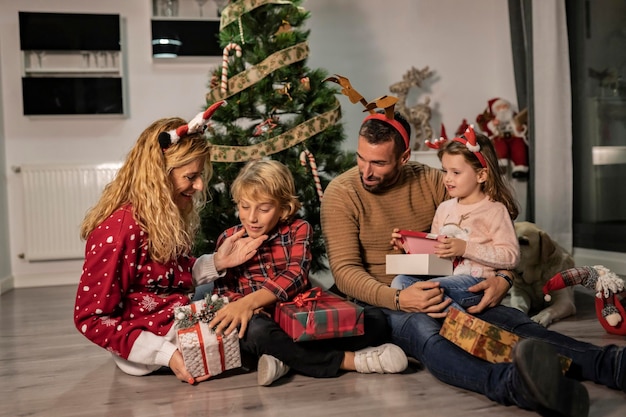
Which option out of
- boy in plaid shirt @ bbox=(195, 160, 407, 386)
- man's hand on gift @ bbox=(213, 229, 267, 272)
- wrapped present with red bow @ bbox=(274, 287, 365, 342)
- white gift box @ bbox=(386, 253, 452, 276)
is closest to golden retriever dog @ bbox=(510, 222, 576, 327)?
white gift box @ bbox=(386, 253, 452, 276)

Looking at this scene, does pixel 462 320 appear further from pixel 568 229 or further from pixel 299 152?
pixel 568 229

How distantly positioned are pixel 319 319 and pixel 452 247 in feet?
1.62

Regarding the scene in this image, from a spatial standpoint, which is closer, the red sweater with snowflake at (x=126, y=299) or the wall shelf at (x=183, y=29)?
the red sweater with snowflake at (x=126, y=299)

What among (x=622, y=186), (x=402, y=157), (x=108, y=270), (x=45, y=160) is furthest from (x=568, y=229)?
(x=45, y=160)

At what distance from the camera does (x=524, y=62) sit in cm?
443

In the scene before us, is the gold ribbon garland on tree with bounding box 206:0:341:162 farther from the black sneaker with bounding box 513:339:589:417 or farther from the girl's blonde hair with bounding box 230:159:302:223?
the black sneaker with bounding box 513:339:589:417

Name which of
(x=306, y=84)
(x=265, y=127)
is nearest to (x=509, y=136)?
(x=306, y=84)

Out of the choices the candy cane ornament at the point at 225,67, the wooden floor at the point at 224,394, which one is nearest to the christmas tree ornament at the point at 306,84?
the candy cane ornament at the point at 225,67

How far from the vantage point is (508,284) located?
2.07 metres

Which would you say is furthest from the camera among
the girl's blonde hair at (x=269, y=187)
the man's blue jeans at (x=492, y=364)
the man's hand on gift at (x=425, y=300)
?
the girl's blonde hair at (x=269, y=187)

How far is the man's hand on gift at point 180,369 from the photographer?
1.90m

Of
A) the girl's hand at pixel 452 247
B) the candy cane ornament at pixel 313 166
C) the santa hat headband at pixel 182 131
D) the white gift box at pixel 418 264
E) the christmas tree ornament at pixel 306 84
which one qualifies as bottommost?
the white gift box at pixel 418 264

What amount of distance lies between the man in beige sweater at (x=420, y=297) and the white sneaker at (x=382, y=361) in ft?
0.18

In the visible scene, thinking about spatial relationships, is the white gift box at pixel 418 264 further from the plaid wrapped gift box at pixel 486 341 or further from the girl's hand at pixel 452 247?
the plaid wrapped gift box at pixel 486 341
